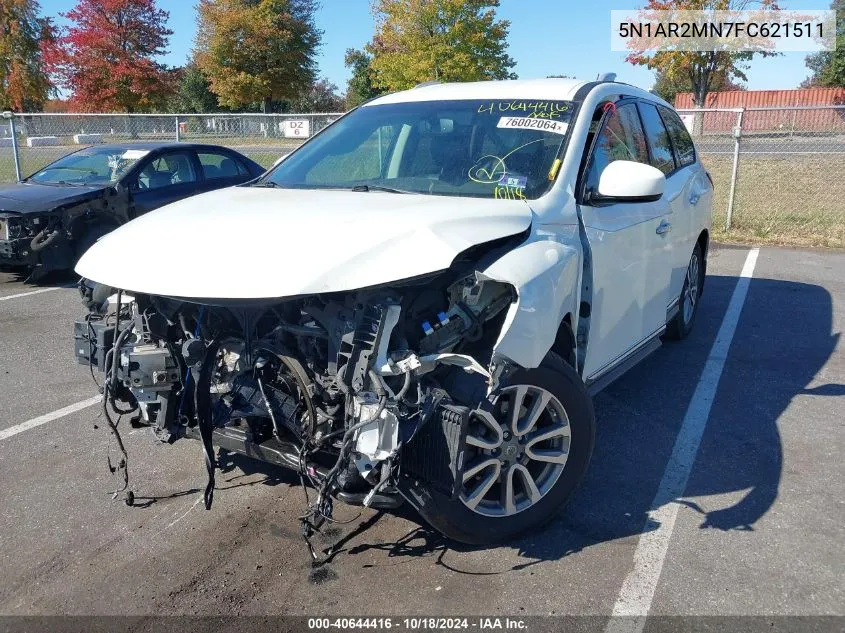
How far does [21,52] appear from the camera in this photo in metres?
40.1

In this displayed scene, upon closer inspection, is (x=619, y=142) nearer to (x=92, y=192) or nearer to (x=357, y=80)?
(x=92, y=192)

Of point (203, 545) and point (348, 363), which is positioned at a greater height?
point (348, 363)

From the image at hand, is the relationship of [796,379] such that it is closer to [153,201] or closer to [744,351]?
[744,351]

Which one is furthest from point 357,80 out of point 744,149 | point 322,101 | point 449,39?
point 744,149

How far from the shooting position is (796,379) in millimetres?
5348

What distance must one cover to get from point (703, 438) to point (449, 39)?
94.9 feet

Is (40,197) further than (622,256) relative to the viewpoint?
Yes

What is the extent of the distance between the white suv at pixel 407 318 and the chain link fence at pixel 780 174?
28.3 ft

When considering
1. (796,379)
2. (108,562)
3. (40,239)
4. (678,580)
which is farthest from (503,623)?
(40,239)

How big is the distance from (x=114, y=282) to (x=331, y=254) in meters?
0.96

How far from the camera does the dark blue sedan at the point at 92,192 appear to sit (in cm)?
795

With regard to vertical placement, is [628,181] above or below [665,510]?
above

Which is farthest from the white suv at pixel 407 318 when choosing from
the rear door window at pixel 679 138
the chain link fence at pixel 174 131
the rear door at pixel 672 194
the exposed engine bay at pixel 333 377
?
the chain link fence at pixel 174 131

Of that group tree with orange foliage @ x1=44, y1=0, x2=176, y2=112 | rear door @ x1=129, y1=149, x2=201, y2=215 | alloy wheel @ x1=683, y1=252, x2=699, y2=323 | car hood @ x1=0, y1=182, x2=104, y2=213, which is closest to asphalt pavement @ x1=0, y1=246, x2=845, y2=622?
alloy wheel @ x1=683, y1=252, x2=699, y2=323
